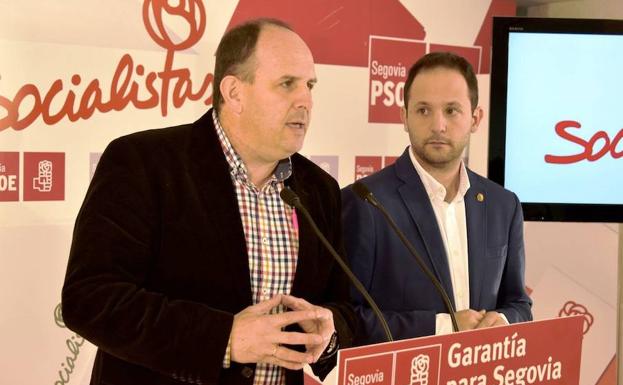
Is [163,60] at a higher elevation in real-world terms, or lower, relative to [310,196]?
higher

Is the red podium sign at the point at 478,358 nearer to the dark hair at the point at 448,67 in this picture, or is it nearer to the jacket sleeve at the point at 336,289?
the jacket sleeve at the point at 336,289

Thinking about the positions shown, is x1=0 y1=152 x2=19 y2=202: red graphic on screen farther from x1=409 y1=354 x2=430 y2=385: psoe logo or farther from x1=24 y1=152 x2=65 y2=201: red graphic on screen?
x1=409 y1=354 x2=430 y2=385: psoe logo

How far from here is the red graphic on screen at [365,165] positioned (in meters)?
4.29

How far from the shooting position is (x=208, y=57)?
3740mm

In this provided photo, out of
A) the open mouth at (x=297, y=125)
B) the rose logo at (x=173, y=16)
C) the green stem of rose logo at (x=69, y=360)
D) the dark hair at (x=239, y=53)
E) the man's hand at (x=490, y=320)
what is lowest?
the green stem of rose logo at (x=69, y=360)

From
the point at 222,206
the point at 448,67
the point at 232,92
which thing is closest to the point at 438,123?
the point at 448,67

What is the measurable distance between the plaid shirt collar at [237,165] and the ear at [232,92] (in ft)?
0.19

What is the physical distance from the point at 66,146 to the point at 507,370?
236cm

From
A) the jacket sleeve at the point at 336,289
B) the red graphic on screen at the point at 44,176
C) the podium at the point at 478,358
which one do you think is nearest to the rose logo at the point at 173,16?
the red graphic on screen at the point at 44,176

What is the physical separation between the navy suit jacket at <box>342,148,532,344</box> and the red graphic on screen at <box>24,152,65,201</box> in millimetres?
1546

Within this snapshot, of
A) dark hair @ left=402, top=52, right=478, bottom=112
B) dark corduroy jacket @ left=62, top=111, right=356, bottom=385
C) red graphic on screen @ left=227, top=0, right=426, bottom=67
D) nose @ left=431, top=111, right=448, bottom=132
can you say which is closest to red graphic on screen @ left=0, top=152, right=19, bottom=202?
red graphic on screen @ left=227, top=0, right=426, bottom=67

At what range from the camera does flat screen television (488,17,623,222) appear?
2.92m

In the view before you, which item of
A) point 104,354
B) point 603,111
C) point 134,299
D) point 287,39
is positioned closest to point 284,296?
point 134,299

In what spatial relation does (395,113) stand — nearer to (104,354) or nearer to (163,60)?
(163,60)
